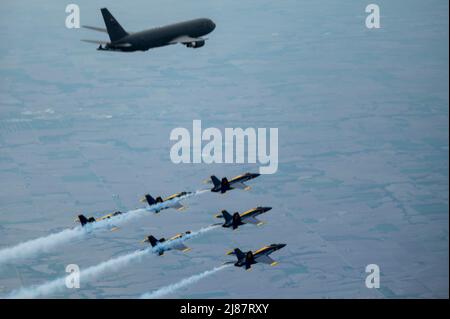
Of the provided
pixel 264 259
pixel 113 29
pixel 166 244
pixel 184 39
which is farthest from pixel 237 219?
pixel 113 29

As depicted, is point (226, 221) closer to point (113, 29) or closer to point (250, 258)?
point (250, 258)

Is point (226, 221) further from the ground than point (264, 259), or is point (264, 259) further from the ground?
point (226, 221)

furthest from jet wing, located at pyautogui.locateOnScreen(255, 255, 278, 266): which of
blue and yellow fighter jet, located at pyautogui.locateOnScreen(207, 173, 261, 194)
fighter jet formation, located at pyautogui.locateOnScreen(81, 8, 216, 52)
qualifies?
fighter jet formation, located at pyautogui.locateOnScreen(81, 8, 216, 52)

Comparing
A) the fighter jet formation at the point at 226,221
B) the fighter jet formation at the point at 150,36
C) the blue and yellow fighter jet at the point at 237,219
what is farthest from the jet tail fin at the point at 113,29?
the blue and yellow fighter jet at the point at 237,219

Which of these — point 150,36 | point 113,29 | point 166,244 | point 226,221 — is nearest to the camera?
point 150,36

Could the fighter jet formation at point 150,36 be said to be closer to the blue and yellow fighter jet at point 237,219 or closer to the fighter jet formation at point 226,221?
the fighter jet formation at point 226,221
